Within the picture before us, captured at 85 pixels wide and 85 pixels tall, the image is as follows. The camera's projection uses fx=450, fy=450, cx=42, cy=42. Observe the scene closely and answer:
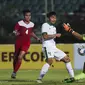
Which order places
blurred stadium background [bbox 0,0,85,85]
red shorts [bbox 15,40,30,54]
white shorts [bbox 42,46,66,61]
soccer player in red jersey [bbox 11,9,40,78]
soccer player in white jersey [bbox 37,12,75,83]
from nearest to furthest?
soccer player in white jersey [bbox 37,12,75,83] < white shorts [bbox 42,46,66,61] < soccer player in red jersey [bbox 11,9,40,78] < red shorts [bbox 15,40,30,54] < blurred stadium background [bbox 0,0,85,85]

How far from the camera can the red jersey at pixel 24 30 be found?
12570 mm

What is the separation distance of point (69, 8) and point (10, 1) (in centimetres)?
277

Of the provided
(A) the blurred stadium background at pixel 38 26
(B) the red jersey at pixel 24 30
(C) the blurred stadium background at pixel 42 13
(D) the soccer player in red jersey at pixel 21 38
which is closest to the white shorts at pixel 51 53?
(D) the soccer player in red jersey at pixel 21 38

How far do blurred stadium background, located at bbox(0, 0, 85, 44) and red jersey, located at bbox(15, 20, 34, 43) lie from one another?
5.06m

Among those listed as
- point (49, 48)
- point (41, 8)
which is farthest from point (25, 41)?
point (41, 8)

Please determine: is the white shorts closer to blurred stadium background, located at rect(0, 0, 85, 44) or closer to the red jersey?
the red jersey

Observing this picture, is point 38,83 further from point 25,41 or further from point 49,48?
point 25,41

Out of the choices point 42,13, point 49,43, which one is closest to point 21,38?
point 49,43

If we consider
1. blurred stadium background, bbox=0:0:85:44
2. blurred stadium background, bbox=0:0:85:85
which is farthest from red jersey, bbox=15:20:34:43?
blurred stadium background, bbox=0:0:85:44

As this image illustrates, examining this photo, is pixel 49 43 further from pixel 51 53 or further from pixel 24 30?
pixel 24 30

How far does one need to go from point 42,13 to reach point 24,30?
6.82 m

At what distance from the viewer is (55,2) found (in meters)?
20.4

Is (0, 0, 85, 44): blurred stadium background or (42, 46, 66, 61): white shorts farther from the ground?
(0, 0, 85, 44): blurred stadium background

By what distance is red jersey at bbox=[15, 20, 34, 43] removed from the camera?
1257cm
